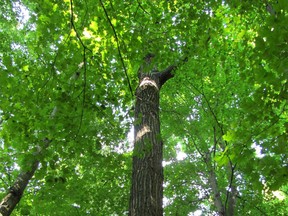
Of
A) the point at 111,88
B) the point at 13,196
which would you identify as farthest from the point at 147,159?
the point at 13,196

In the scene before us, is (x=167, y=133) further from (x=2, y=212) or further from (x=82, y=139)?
(x=82, y=139)

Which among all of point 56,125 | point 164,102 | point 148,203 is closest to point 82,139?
point 56,125

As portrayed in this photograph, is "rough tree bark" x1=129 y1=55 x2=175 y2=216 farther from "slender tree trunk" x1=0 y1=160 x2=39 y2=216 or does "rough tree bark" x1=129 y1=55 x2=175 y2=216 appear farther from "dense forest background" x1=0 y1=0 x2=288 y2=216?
"slender tree trunk" x1=0 y1=160 x2=39 y2=216

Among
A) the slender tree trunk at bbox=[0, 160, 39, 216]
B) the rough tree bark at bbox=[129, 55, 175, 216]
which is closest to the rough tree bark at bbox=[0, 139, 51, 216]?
the slender tree trunk at bbox=[0, 160, 39, 216]

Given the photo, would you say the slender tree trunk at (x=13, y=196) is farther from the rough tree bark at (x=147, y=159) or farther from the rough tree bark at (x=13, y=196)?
the rough tree bark at (x=147, y=159)

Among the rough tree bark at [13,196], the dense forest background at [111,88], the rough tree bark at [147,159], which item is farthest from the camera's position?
the rough tree bark at [13,196]

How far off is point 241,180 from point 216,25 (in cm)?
949

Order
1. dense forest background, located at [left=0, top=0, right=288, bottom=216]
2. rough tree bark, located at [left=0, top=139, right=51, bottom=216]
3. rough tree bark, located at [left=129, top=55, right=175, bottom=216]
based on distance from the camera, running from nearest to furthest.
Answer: dense forest background, located at [left=0, top=0, right=288, bottom=216]
rough tree bark, located at [left=129, top=55, right=175, bottom=216]
rough tree bark, located at [left=0, top=139, right=51, bottom=216]

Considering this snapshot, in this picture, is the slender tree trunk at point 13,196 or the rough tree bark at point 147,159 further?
the slender tree trunk at point 13,196

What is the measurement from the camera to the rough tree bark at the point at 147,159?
147 inches

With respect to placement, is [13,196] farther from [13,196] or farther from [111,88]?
[111,88]

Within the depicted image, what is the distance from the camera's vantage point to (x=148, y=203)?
3809mm

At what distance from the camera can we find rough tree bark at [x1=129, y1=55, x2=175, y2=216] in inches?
147

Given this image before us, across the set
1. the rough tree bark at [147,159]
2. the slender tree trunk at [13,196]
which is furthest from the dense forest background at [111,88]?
the rough tree bark at [147,159]
